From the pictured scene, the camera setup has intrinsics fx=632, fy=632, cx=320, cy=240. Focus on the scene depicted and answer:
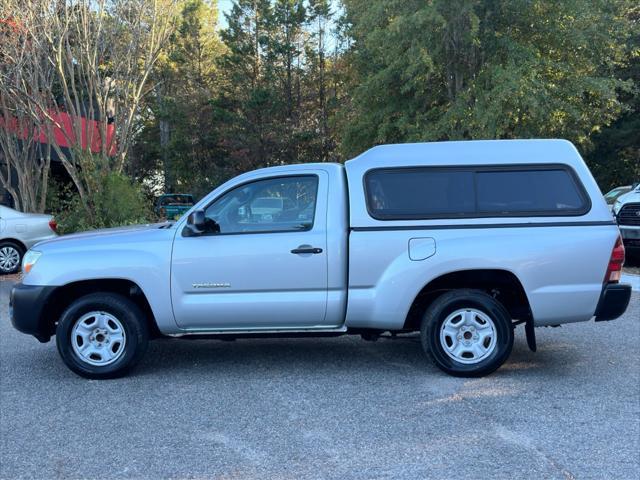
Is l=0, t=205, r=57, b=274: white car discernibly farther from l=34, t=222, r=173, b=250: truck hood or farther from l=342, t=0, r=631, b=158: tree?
l=342, t=0, r=631, b=158: tree

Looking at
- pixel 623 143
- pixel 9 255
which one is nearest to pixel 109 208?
pixel 9 255

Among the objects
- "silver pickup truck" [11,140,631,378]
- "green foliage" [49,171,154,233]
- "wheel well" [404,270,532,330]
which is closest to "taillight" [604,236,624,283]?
"silver pickup truck" [11,140,631,378]

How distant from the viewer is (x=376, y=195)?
5504mm

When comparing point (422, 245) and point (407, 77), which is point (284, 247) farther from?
point (407, 77)

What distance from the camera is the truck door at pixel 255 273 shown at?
5.35 meters

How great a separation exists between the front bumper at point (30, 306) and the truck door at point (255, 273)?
1.14 meters

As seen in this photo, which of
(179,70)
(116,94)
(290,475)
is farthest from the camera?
(179,70)

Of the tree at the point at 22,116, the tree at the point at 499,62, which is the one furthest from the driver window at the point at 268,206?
the tree at the point at 499,62

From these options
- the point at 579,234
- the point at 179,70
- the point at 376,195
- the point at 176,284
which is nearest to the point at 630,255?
the point at 579,234

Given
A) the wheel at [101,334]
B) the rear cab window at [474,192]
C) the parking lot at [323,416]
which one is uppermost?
the rear cab window at [474,192]

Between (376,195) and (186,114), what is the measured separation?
30.3m

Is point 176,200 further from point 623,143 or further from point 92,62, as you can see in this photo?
point 623,143

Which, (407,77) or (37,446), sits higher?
(407,77)

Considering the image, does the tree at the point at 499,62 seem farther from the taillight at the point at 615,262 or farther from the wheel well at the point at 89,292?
the wheel well at the point at 89,292
